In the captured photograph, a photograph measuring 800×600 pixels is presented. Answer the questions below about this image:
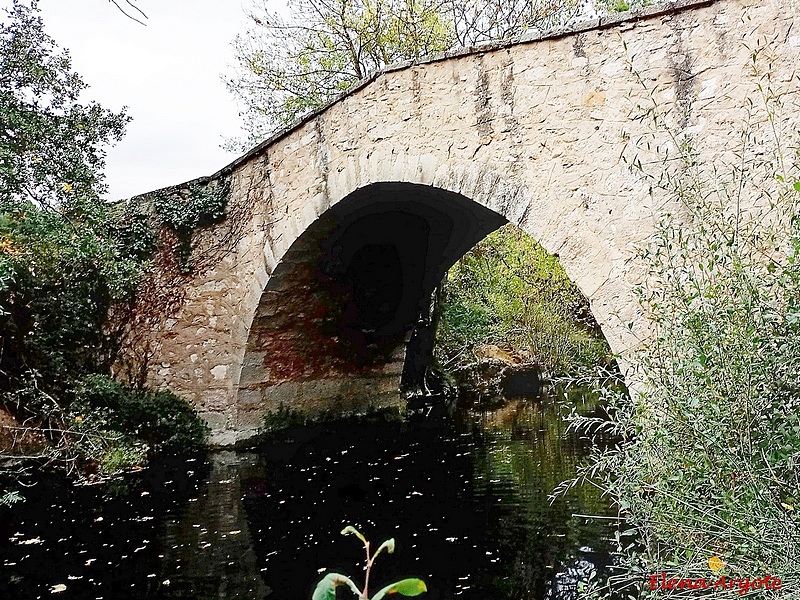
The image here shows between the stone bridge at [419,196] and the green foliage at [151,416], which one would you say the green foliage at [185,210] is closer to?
the stone bridge at [419,196]

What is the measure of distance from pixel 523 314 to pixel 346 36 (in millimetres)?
4713

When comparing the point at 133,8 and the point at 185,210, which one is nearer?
the point at 133,8

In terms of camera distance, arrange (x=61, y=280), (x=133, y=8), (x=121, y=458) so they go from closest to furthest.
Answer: (x=133, y=8), (x=121, y=458), (x=61, y=280)

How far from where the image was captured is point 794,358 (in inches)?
86.9

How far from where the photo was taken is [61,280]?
6875 millimetres

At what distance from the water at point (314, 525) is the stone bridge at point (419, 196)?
1.21 meters

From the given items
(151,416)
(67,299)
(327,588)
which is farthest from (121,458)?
(327,588)

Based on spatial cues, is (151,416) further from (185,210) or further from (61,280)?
(185,210)

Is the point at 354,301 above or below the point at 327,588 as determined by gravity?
above

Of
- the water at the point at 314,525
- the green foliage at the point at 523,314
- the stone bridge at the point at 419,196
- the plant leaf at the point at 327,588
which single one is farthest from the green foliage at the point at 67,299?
the plant leaf at the point at 327,588

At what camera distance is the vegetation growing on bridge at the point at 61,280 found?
5.63m

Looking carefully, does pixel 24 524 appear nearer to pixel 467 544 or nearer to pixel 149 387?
pixel 149 387

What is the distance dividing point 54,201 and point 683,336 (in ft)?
17.4

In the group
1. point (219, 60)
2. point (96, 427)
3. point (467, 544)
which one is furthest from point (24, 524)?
point (219, 60)
